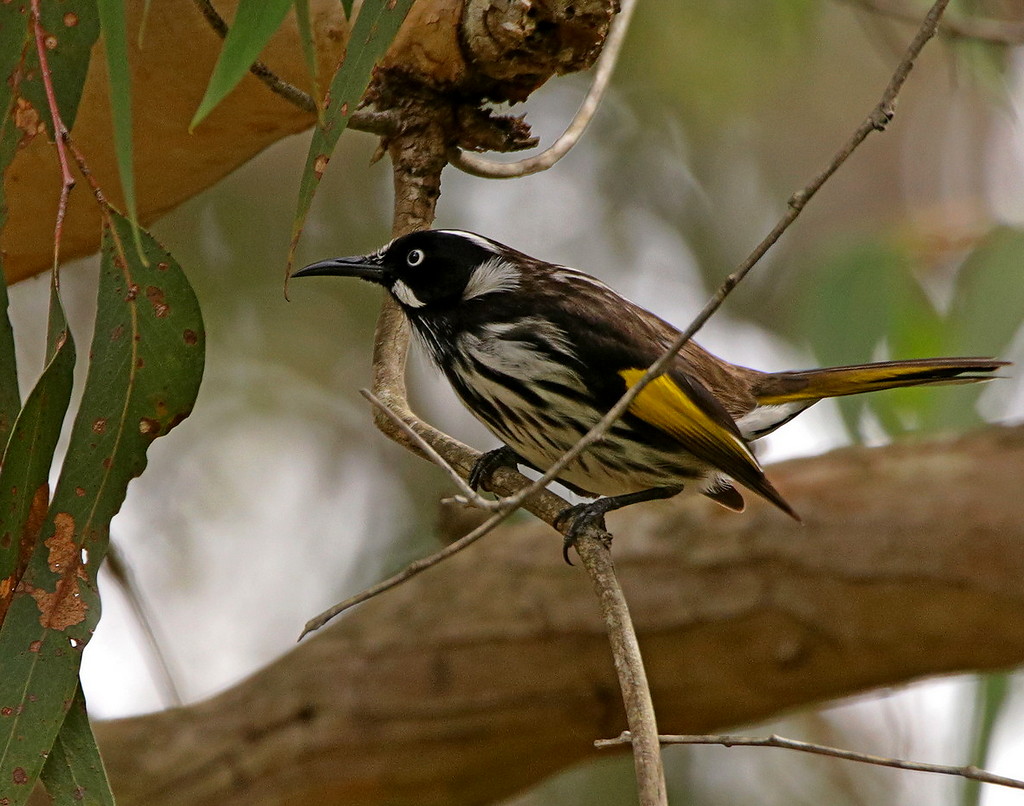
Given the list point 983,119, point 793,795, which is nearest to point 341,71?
point 793,795

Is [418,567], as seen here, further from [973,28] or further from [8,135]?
[973,28]

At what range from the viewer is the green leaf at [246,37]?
5.79 feet

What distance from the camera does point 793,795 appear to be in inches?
261

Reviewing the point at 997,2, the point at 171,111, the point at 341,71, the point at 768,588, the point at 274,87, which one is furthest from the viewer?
the point at 997,2

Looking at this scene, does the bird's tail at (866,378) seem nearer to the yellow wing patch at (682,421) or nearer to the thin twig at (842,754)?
the yellow wing patch at (682,421)

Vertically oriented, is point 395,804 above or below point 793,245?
below

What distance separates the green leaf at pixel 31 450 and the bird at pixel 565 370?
665 millimetres

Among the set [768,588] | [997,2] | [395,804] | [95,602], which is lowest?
[95,602]

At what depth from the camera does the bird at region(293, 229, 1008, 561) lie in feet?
8.92

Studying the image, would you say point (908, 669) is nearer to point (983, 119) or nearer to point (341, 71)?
point (341, 71)

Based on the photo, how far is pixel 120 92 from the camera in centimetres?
169

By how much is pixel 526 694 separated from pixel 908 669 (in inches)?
43.5

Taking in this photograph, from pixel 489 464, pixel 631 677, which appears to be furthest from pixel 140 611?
pixel 631 677

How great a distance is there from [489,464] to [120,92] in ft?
4.40
